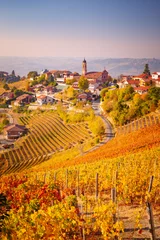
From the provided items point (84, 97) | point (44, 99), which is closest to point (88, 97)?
point (84, 97)

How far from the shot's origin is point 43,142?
1626 inches

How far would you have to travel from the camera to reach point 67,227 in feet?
19.8

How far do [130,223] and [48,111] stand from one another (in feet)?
185

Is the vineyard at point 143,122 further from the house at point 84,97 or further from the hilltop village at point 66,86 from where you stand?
the house at point 84,97

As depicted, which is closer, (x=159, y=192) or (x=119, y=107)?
(x=159, y=192)

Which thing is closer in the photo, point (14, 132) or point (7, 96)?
point (14, 132)

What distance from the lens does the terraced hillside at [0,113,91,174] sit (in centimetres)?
3355

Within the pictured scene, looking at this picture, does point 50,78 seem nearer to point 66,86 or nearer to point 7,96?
point 66,86

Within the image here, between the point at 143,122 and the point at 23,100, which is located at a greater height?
the point at 143,122

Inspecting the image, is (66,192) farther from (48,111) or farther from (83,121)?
(48,111)

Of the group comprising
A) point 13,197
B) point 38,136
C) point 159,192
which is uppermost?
point 159,192

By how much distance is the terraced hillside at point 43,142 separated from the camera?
33.5 metres

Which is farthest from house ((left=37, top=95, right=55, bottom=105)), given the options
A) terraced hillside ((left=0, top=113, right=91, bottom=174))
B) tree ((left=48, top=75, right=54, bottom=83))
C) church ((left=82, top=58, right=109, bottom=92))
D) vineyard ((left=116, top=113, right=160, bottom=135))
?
vineyard ((left=116, top=113, right=160, bottom=135))

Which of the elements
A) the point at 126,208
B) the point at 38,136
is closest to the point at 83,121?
the point at 38,136
